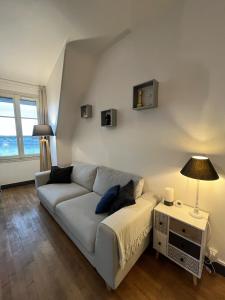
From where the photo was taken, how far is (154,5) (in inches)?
65.4

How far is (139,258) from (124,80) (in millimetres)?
2438

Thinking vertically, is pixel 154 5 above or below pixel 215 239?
above

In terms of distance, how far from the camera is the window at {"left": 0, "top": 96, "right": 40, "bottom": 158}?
365 centimetres

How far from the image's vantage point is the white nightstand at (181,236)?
138 centimetres

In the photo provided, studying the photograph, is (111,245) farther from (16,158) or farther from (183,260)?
(16,158)

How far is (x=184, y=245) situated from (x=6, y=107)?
4.52m

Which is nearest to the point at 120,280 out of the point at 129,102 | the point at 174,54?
the point at 129,102

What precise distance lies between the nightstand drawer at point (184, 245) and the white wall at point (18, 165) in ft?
12.7

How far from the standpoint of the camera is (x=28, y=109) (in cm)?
396

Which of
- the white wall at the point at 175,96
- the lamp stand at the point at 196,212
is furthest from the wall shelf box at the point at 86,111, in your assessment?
the lamp stand at the point at 196,212

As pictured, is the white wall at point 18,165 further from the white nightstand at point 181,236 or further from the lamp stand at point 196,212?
the lamp stand at point 196,212

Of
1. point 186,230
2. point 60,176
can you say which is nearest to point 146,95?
point 186,230

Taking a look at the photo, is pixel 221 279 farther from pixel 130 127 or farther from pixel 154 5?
pixel 154 5

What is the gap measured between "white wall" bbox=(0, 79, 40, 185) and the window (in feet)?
0.61
